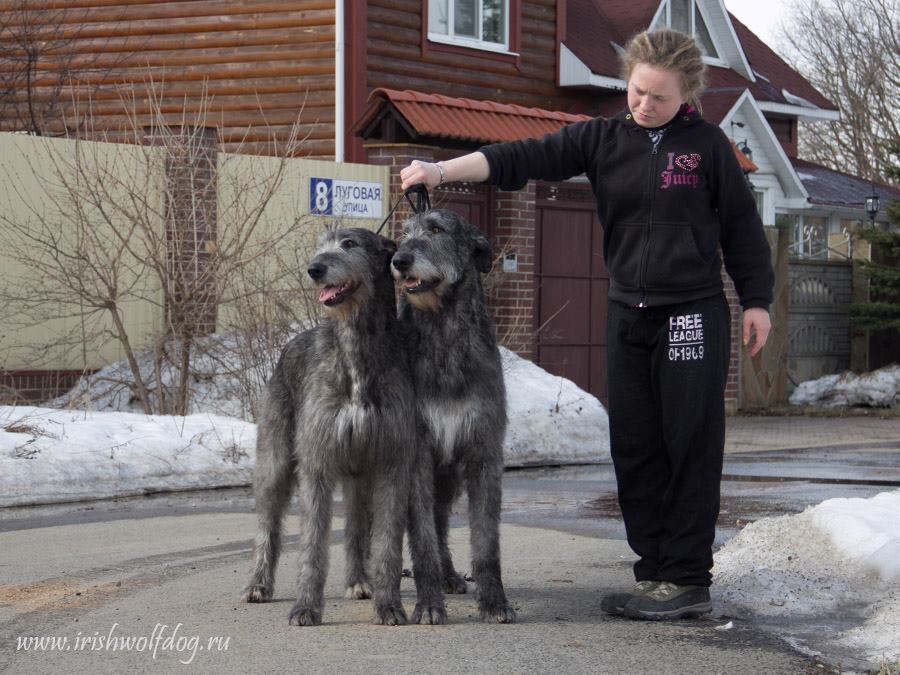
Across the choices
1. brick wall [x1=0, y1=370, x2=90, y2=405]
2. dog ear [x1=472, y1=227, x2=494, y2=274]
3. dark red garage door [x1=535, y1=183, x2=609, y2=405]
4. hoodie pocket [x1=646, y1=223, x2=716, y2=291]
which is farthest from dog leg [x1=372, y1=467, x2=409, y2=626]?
dark red garage door [x1=535, y1=183, x2=609, y2=405]

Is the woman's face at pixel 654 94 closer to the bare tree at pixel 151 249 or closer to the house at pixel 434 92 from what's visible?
the bare tree at pixel 151 249

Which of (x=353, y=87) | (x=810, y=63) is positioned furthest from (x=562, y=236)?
(x=810, y=63)

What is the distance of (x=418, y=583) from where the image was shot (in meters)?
5.82

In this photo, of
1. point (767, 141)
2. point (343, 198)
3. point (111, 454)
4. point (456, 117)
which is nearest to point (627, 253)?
point (111, 454)

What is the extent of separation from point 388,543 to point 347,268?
1093mm

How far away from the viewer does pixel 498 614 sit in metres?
5.85

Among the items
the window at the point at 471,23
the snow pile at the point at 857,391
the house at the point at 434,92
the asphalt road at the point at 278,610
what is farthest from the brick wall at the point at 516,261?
the asphalt road at the point at 278,610

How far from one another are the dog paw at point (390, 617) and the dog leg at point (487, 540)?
33cm

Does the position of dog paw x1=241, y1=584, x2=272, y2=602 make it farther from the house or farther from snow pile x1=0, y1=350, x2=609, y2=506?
the house

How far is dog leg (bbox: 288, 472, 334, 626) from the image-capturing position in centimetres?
579

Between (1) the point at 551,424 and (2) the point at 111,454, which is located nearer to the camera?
(2) the point at 111,454

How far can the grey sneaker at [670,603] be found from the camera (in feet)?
19.6

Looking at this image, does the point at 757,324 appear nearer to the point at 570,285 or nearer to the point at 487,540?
the point at 487,540

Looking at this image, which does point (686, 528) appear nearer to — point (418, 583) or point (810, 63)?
point (418, 583)
